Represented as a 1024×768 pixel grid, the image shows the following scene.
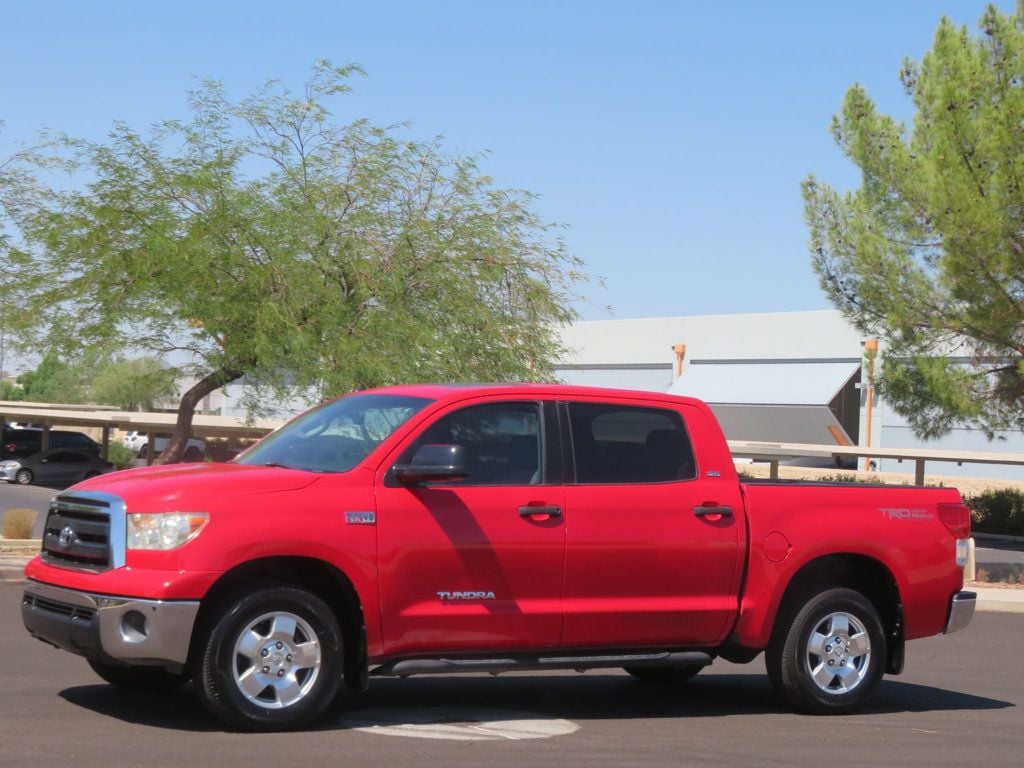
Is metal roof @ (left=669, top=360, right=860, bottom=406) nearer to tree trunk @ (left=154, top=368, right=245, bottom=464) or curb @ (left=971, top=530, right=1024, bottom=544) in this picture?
curb @ (left=971, top=530, right=1024, bottom=544)

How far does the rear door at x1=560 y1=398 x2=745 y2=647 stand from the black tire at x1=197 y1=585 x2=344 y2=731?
4.83 ft

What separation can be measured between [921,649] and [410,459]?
24.9ft

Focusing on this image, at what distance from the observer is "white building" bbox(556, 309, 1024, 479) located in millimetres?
63250

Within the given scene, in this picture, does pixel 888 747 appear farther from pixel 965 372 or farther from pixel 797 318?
pixel 797 318

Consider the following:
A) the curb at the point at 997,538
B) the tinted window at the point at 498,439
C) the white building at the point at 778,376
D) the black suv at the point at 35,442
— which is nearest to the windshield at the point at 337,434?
the tinted window at the point at 498,439

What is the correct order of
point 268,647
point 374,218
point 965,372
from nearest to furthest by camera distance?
point 268,647 → point 374,218 → point 965,372

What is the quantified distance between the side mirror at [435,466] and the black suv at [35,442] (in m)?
51.5

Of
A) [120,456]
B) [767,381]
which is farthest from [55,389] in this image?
[767,381]

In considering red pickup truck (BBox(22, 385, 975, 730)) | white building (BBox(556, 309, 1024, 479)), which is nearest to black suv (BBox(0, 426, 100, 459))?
white building (BBox(556, 309, 1024, 479))

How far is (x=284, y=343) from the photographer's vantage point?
25250mm

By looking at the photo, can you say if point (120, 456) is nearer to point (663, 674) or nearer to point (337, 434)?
point (663, 674)

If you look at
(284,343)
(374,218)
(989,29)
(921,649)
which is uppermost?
(989,29)

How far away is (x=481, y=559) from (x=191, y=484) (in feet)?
5.44

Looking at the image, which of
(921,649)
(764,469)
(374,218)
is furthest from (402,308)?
(764,469)
